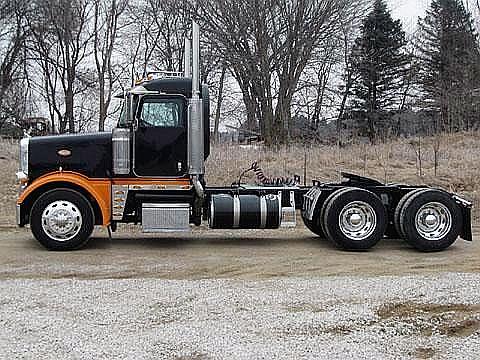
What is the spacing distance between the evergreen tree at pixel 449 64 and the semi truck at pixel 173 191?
27949 mm

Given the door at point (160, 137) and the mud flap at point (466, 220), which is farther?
the door at point (160, 137)

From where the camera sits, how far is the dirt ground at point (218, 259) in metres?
9.23

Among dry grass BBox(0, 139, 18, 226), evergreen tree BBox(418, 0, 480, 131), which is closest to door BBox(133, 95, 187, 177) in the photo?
dry grass BBox(0, 139, 18, 226)

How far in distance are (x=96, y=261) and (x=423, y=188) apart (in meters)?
5.26

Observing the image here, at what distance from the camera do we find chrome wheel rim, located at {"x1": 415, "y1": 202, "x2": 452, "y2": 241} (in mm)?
11203

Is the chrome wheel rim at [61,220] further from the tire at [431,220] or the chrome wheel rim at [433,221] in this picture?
the chrome wheel rim at [433,221]

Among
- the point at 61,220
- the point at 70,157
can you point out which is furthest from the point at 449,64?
the point at 61,220

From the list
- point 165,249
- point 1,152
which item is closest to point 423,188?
point 165,249

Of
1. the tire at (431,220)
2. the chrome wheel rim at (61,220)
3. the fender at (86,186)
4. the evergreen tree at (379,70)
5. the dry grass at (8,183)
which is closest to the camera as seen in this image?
the chrome wheel rim at (61,220)

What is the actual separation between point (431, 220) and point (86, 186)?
17.6 feet

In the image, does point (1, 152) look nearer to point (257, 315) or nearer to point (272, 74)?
point (272, 74)

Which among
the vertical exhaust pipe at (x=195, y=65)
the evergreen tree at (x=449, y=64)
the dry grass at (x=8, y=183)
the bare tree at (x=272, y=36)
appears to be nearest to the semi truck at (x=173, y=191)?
the vertical exhaust pipe at (x=195, y=65)

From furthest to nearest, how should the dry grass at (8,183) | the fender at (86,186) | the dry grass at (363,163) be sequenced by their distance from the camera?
the dry grass at (363,163)
the dry grass at (8,183)
the fender at (86,186)

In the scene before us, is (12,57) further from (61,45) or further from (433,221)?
(433,221)
